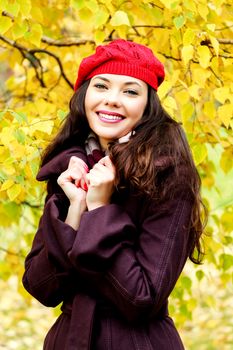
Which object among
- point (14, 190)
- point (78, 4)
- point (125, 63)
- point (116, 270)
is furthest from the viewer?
point (78, 4)

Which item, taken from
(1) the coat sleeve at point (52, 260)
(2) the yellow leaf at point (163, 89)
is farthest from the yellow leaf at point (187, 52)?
(1) the coat sleeve at point (52, 260)

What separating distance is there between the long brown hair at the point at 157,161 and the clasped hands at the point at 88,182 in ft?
0.11

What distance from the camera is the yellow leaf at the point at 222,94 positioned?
2507 millimetres

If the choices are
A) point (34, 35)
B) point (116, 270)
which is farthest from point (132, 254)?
point (34, 35)

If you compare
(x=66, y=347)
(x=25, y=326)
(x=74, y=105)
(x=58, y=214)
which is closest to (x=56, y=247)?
(x=58, y=214)

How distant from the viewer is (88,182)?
2070 mm

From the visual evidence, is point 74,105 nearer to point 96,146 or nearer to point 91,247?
point 96,146

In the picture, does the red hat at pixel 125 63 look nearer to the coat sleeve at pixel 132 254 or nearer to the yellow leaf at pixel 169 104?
the yellow leaf at pixel 169 104

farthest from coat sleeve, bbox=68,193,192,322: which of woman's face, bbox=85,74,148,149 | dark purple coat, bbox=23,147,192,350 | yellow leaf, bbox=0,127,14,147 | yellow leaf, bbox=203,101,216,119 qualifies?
yellow leaf, bbox=203,101,216,119

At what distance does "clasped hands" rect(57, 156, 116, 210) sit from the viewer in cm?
202

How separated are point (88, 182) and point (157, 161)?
0.22m

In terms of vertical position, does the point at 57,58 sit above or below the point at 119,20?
below

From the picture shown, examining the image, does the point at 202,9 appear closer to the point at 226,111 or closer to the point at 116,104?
the point at 226,111

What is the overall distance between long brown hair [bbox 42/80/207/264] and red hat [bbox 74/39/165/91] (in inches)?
2.5
